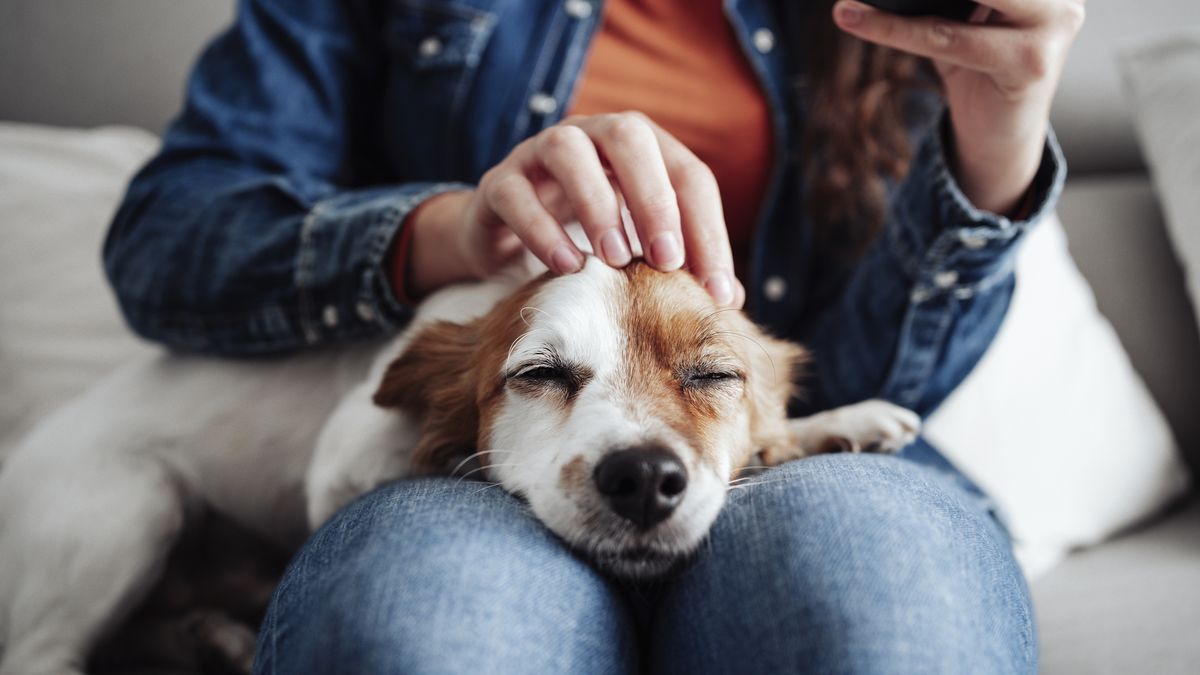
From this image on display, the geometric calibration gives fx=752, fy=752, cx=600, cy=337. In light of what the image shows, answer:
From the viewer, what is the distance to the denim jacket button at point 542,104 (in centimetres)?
146

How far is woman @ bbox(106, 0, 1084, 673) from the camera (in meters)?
0.72

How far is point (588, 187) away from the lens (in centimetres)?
87

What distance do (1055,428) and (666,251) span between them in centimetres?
118

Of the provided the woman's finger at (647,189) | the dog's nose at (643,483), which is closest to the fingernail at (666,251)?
the woman's finger at (647,189)

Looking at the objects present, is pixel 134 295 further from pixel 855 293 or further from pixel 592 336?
pixel 855 293

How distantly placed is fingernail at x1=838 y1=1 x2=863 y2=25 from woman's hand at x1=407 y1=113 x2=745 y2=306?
0.85 ft

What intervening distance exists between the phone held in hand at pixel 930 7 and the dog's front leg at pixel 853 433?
1.79 feet

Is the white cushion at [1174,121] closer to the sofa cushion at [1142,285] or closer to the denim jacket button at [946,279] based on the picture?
the sofa cushion at [1142,285]

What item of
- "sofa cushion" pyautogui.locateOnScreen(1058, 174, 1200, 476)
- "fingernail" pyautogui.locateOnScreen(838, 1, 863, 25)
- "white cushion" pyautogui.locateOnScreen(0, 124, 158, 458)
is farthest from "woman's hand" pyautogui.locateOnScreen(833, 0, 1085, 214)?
"white cushion" pyautogui.locateOnScreen(0, 124, 158, 458)

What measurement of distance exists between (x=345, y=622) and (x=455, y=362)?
0.46 metres

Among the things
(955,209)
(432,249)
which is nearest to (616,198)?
(432,249)

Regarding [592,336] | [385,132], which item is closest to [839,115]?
[592,336]

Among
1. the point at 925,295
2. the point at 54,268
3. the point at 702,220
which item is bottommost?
the point at 54,268

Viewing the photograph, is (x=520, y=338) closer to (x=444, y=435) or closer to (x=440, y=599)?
(x=444, y=435)
